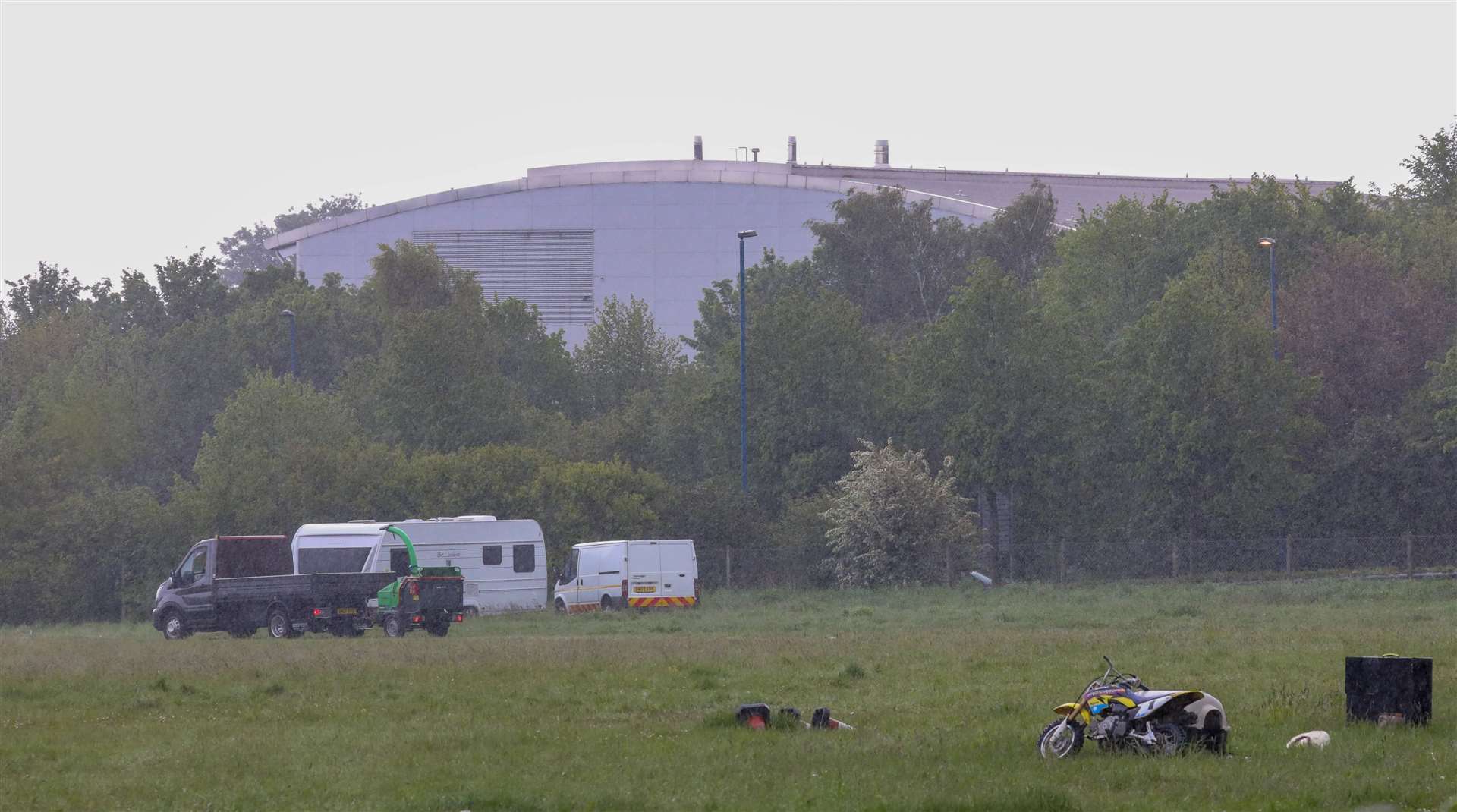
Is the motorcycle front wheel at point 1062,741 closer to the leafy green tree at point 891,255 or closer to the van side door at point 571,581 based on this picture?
the van side door at point 571,581

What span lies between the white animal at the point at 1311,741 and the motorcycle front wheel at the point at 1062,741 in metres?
1.88

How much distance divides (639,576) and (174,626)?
41.3 feet

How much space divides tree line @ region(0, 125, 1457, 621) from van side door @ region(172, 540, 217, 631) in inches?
628

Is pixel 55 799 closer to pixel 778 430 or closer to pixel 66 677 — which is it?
pixel 66 677

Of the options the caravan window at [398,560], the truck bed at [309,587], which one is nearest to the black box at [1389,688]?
the truck bed at [309,587]

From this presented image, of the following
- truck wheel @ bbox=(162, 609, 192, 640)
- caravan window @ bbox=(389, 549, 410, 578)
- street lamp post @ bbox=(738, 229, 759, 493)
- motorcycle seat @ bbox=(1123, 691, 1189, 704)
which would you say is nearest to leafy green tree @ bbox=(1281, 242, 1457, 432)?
street lamp post @ bbox=(738, 229, 759, 493)

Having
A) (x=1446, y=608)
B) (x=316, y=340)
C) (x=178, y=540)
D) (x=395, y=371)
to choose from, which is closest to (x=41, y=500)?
(x=178, y=540)

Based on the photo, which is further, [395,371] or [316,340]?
[316,340]

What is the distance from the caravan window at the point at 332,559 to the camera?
143ft

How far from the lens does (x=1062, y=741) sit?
13.9 metres

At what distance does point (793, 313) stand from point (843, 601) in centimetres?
1831

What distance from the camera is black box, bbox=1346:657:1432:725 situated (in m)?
15.1

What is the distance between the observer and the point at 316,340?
3182 inches

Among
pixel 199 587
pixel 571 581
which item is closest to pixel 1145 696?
pixel 199 587
